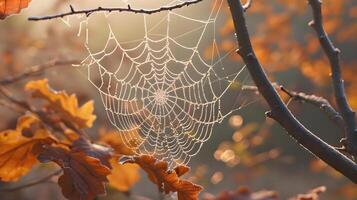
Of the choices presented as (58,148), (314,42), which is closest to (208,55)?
(314,42)

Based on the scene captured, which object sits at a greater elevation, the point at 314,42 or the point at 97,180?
the point at 314,42

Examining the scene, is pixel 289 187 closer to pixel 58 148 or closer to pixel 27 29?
pixel 27 29

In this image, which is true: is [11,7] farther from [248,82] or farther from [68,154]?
[248,82]

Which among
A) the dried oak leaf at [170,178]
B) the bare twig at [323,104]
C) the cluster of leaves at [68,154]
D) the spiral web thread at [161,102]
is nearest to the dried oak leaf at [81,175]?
the cluster of leaves at [68,154]

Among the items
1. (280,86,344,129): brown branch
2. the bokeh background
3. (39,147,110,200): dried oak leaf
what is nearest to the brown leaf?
(39,147,110,200): dried oak leaf

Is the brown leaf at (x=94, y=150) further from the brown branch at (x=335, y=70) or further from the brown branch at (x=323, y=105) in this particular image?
the brown branch at (x=335, y=70)

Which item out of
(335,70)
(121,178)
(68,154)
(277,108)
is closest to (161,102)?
(121,178)
